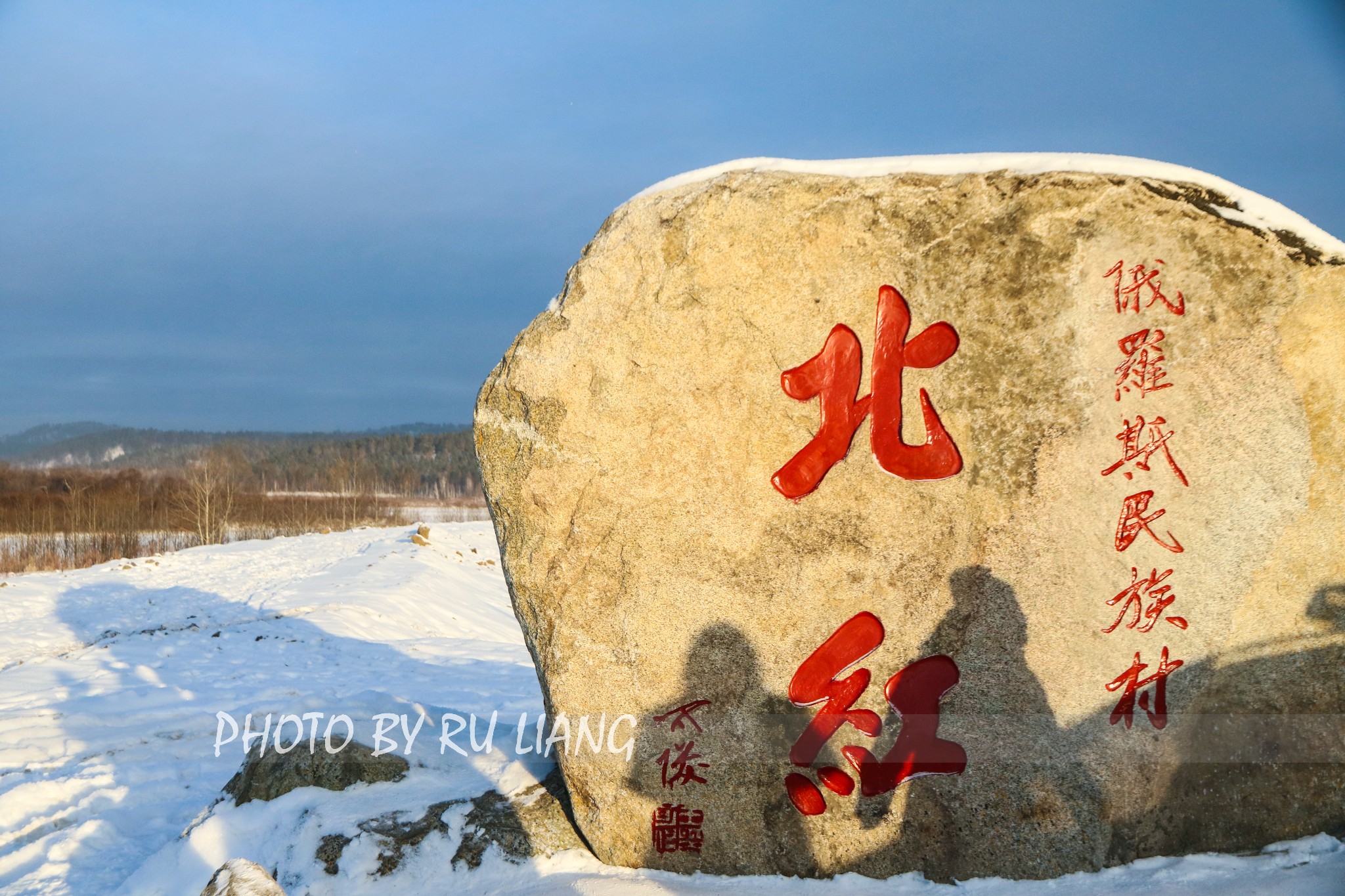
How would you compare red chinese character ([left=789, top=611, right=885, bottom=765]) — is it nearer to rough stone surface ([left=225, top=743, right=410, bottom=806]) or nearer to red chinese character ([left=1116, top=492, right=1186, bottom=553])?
red chinese character ([left=1116, top=492, right=1186, bottom=553])

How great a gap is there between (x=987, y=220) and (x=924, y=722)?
6.85 ft

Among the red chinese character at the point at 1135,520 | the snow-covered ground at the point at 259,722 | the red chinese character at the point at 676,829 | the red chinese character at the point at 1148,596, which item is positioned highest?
the red chinese character at the point at 1135,520

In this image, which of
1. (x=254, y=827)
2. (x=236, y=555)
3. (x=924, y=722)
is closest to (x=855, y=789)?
(x=924, y=722)

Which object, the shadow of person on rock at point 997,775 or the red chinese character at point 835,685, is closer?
the shadow of person on rock at point 997,775

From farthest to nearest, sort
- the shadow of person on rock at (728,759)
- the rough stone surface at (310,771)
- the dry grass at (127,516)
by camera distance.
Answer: the dry grass at (127,516) → the rough stone surface at (310,771) → the shadow of person on rock at (728,759)

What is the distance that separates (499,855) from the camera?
385 centimetres

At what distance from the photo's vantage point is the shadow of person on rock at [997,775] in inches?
133

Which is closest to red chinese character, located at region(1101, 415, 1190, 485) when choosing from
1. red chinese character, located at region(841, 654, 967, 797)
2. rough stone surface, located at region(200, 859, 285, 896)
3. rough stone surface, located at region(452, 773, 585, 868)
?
red chinese character, located at region(841, 654, 967, 797)

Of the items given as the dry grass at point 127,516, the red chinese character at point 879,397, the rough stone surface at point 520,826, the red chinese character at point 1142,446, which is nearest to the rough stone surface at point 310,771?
the rough stone surface at point 520,826

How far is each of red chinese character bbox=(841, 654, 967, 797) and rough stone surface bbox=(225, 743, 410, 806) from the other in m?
2.45

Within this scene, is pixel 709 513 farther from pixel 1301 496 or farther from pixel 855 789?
pixel 1301 496

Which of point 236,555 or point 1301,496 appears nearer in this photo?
point 1301,496

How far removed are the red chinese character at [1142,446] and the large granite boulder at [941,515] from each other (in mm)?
13

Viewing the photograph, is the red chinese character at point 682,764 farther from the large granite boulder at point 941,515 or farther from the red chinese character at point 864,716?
the red chinese character at point 864,716
